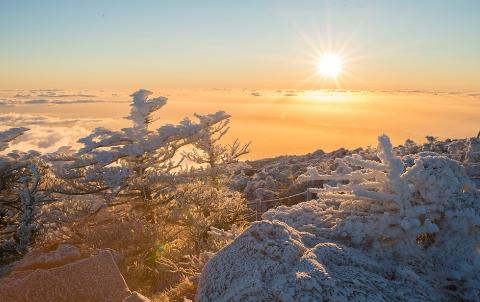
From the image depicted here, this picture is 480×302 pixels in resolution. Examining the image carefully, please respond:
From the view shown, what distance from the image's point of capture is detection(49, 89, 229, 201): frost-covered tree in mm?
8578

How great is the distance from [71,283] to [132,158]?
182 inches

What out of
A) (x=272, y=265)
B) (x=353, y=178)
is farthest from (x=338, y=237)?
(x=272, y=265)

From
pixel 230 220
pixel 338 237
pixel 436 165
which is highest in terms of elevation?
pixel 436 165

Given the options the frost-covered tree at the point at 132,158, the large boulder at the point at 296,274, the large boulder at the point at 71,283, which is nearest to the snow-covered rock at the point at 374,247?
the large boulder at the point at 296,274

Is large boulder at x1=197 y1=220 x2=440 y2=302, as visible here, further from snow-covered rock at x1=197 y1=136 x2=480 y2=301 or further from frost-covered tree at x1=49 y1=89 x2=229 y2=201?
frost-covered tree at x1=49 y1=89 x2=229 y2=201

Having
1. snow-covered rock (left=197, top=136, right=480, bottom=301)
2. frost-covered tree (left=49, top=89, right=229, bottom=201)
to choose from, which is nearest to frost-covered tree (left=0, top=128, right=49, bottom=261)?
→ frost-covered tree (left=49, top=89, right=229, bottom=201)

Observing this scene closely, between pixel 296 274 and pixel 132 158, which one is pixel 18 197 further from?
pixel 296 274

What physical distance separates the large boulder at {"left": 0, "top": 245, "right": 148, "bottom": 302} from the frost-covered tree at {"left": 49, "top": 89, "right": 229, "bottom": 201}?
4.02 m

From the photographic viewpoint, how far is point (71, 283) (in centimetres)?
442

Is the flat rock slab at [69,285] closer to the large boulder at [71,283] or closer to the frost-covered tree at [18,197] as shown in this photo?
the large boulder at [71,283]

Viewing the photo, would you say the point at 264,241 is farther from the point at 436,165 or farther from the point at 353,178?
the point at 436,165

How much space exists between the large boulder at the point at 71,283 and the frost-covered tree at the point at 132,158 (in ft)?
13.2

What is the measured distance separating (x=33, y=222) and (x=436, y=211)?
8.29m

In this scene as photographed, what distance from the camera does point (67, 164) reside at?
8672mm
